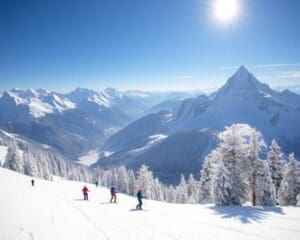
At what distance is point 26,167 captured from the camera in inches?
3396

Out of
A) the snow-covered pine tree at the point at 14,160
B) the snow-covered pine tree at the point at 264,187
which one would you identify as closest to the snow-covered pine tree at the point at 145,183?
the snow-covered pine tree at the point at 264,187

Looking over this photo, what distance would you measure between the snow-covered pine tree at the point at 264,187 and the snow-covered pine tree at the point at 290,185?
39.3 ft

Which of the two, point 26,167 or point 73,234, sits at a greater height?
point 26,167

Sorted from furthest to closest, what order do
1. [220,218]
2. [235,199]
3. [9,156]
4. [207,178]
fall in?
[9,156]
[207,178]
[235,199]
[220,218]

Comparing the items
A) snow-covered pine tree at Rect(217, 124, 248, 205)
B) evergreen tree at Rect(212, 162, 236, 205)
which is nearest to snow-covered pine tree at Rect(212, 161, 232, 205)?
evergreen tree at Rect(212, 162, 236, 205)

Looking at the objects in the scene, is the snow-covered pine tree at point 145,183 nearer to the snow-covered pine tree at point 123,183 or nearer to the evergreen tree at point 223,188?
the snow-covered pine tree at point 123,183

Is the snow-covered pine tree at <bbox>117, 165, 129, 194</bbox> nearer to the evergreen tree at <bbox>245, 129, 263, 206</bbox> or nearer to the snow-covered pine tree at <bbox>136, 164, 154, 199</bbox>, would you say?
the snow-covered pine tree at <bbox>136, 164, 154, 199</bbox>

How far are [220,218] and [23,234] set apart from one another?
14.8 metres

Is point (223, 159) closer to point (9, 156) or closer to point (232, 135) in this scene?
point (232, 135)

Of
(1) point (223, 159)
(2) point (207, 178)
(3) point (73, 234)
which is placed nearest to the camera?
(3) point (73, 234)

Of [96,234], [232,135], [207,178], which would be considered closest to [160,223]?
[96,234]

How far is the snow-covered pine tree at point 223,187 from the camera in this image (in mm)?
29109

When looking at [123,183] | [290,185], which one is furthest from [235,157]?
[123,183]

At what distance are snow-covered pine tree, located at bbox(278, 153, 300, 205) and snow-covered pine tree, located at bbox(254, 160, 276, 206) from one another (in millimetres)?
11981
